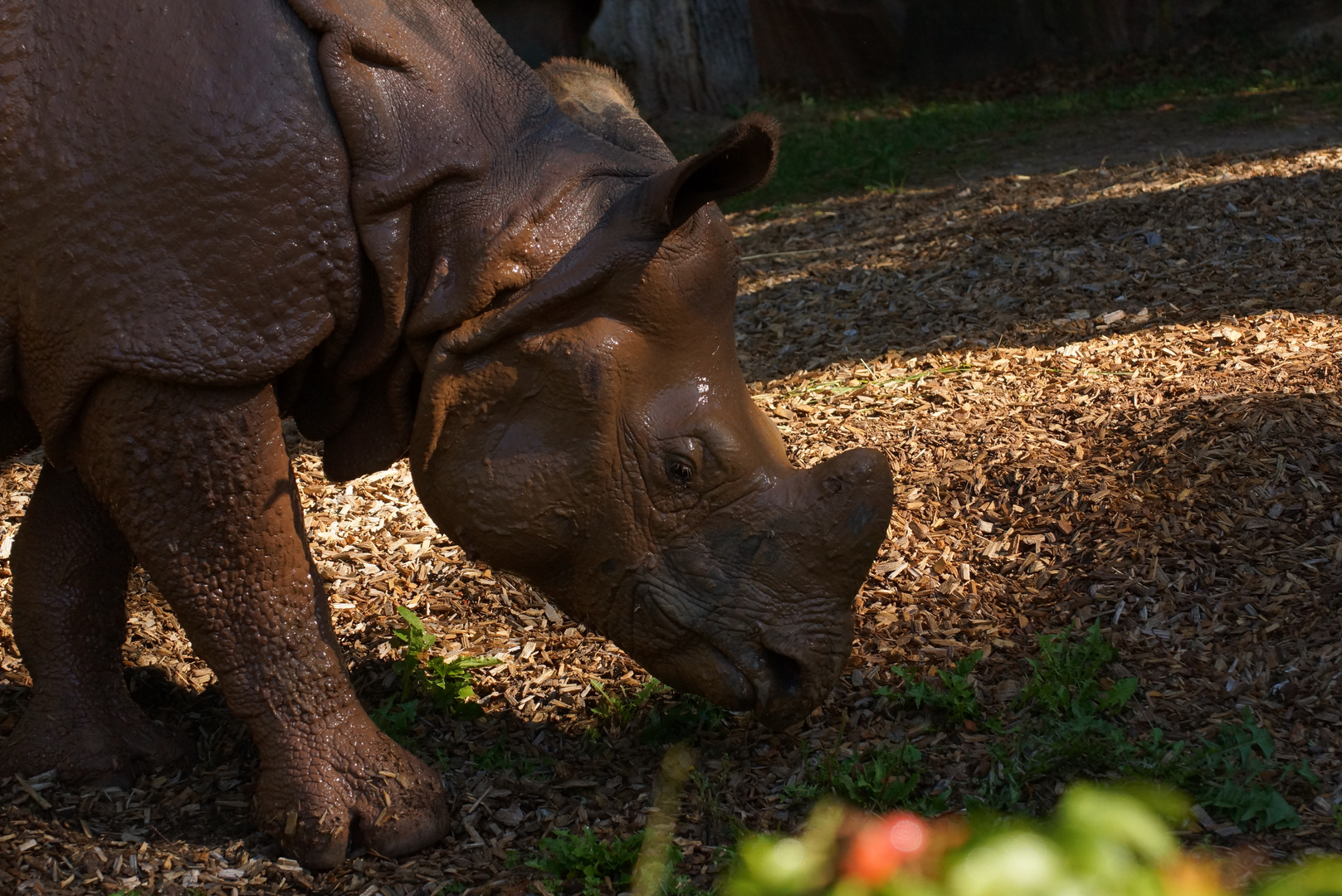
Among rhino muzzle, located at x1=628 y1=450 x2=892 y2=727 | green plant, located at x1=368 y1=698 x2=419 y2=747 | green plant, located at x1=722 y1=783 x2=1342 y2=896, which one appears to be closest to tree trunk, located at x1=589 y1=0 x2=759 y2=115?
green plant, located at x1=368 y1=698 x2=419 y2=747

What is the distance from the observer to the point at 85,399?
3.06m

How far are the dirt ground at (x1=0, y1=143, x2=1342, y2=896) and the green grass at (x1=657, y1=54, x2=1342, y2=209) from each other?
3747 millimetres

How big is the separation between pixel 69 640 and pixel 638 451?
191 cm

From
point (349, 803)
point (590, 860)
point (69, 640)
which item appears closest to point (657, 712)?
point (590, 860)

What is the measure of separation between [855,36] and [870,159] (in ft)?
16.2

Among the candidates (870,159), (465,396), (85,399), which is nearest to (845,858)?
(465,396)

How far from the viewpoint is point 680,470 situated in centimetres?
331

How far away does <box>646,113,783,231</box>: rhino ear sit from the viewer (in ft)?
9.97

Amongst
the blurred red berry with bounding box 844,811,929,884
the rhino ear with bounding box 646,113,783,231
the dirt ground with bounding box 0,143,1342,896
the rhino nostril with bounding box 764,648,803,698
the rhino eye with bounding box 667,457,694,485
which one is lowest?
the dirt ground with bounding box 0,143,1342,896

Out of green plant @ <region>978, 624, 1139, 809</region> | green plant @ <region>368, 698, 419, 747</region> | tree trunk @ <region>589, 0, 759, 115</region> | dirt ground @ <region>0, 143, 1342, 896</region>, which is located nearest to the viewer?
green plant @ <region>978, 624, 1139, 809</region>

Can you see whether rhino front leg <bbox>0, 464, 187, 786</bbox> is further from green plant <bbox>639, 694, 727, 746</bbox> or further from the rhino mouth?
the rhino mouth

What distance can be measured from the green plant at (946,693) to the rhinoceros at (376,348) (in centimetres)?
65

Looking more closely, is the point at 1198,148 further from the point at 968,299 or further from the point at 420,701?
the point at 420,701

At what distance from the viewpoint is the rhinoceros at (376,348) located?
2.89 metres
